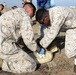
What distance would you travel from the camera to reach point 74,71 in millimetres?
5414

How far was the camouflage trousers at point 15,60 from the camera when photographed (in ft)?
17.8

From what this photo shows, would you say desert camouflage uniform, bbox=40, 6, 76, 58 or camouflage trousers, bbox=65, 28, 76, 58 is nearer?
desert camouflage uniform, bbox=40, 6, 76, 58

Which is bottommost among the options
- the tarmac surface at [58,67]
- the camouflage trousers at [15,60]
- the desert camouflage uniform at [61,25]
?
the tarmac surface at [58,67]

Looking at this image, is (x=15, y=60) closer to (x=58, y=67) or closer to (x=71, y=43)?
(x=58, y=67)

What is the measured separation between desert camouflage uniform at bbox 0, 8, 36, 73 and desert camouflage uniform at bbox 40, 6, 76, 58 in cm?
45

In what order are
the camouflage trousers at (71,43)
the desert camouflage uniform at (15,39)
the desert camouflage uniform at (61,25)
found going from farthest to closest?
the camouflage trousers at (71,43) → the desert camouflage uniform at (61,25) → the desert camouflage uniform at (15,39)

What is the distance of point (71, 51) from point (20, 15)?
149cm

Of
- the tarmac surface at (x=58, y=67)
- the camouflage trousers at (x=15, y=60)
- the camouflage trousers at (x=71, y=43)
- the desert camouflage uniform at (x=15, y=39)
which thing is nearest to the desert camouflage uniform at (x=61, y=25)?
the camouflage trousers at (x=71, y=43)

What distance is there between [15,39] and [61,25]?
1034 millimetres

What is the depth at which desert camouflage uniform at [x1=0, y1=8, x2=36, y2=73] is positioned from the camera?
5402 mm

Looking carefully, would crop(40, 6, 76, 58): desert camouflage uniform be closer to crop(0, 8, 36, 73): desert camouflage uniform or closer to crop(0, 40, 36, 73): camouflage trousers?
crop(0, 8, 36, 73): desert camouflage uniform

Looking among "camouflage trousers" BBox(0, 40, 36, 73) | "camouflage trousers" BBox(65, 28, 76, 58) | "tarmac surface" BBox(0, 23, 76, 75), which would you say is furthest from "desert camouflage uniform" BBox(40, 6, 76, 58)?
"camouflage trousers" BBox(0, 40, 36, 73)

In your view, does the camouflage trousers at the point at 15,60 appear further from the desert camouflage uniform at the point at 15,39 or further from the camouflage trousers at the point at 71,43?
the camouflage trousers at the point at 71,43

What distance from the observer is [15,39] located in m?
5.59
